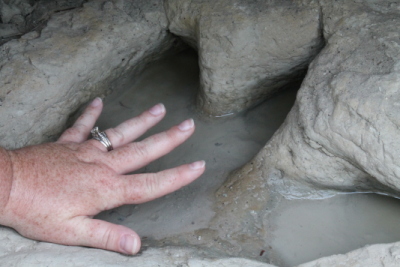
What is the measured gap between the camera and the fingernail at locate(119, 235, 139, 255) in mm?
1188

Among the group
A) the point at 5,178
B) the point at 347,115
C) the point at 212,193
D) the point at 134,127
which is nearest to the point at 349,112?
the point at 347,115

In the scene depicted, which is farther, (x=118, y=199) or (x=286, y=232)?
(x=286, y=232)

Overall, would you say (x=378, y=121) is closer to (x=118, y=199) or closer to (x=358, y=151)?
(x=358, y=151)

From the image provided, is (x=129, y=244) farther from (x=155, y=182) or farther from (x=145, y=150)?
(x=145, y=150)

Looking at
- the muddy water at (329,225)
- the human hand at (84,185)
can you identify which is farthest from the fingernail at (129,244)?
the muddy water at (329,225)

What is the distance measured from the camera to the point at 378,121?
1.24m

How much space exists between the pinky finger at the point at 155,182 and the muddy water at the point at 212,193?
189 millimetres

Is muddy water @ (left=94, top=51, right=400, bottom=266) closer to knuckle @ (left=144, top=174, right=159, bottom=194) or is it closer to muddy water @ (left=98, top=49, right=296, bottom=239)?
muddy water @ (left=98, top=49, right=296, bottom=239)

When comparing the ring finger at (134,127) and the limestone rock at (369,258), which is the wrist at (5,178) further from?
the limestone rock at (369,258)

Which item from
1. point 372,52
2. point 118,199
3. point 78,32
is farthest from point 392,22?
point 78,32

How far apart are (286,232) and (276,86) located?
2.21 feet

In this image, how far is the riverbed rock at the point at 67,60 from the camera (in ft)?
5.33

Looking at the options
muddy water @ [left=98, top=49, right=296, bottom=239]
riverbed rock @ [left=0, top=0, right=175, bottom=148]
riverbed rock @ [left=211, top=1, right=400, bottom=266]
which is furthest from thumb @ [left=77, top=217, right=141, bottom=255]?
riverbed rock @ [left=0, top=0, right=175, bottom=148]

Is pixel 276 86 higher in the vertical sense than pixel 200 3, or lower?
lower
